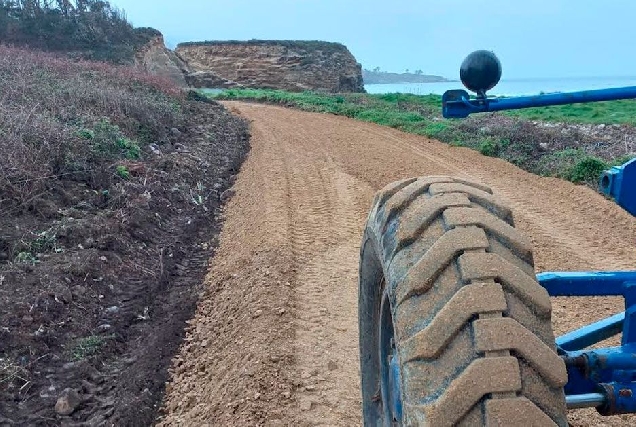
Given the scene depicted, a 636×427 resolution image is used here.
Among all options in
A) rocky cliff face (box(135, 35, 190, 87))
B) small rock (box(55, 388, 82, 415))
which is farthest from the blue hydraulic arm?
rocky cliff face (box(135, 35, 190, 87))

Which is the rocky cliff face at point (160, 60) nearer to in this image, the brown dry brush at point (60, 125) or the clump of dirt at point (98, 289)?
the brown dry brush at point (60, 125)

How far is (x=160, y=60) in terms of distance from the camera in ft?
126

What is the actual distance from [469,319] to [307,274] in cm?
433

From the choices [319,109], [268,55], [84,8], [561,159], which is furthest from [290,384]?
[268,55]

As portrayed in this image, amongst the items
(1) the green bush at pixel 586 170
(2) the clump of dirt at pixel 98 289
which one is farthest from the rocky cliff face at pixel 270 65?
(2) the clump of dirt at pixel 98 289

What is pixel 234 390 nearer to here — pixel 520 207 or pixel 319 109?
A: pixel 520 207

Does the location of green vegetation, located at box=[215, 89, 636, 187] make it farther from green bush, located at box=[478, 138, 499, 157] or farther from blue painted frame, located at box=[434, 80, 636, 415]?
blue painted frame, located at box=[434, 80, 636, 415]

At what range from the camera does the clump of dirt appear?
414cm

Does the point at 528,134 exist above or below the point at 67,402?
above

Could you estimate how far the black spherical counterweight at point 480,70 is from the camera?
2.37 m

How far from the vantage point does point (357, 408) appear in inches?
145

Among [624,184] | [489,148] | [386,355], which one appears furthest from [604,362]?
[489,148]

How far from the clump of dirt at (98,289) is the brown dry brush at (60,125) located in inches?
5.9

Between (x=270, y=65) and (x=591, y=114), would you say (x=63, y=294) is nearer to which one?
(x=591, y=114)
